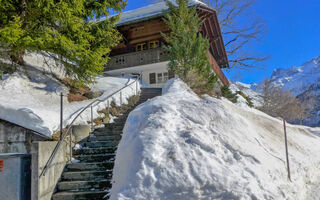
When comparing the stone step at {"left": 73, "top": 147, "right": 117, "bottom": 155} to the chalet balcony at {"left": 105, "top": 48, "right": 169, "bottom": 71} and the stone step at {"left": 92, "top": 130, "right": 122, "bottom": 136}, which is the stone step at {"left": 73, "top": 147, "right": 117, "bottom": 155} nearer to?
the stone step at {"left": 92, "top": 130, "right": 122, "bottom": 136}

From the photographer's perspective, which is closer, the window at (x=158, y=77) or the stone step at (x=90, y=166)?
the stone step at (x=90, y=166)

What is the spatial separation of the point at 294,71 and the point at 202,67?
197986 millimetres

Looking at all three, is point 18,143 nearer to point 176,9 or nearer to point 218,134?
point 218,134

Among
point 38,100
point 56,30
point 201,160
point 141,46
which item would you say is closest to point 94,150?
point 201,160

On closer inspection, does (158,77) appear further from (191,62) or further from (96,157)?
(96,157)

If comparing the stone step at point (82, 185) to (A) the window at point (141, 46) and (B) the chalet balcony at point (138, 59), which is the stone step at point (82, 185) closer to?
(B) the chalet balcony at point (138, 59)

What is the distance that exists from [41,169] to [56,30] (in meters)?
7.41

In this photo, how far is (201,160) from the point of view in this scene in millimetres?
3799

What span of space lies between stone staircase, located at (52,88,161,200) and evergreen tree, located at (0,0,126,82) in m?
4.58

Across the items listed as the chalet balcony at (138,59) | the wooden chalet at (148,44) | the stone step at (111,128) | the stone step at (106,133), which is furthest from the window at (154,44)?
the stone step at (106,133)

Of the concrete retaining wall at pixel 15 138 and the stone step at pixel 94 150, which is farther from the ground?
the concrete retaining wall at pixel 15 138

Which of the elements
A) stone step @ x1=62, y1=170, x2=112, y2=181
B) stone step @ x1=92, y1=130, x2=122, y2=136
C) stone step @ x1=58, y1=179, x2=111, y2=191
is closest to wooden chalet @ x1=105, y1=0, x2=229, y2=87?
stone step @ x1=92, y1=130, x2=122, y2=136

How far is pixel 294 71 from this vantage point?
576 ft

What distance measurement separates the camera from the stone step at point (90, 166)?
5434 mm
